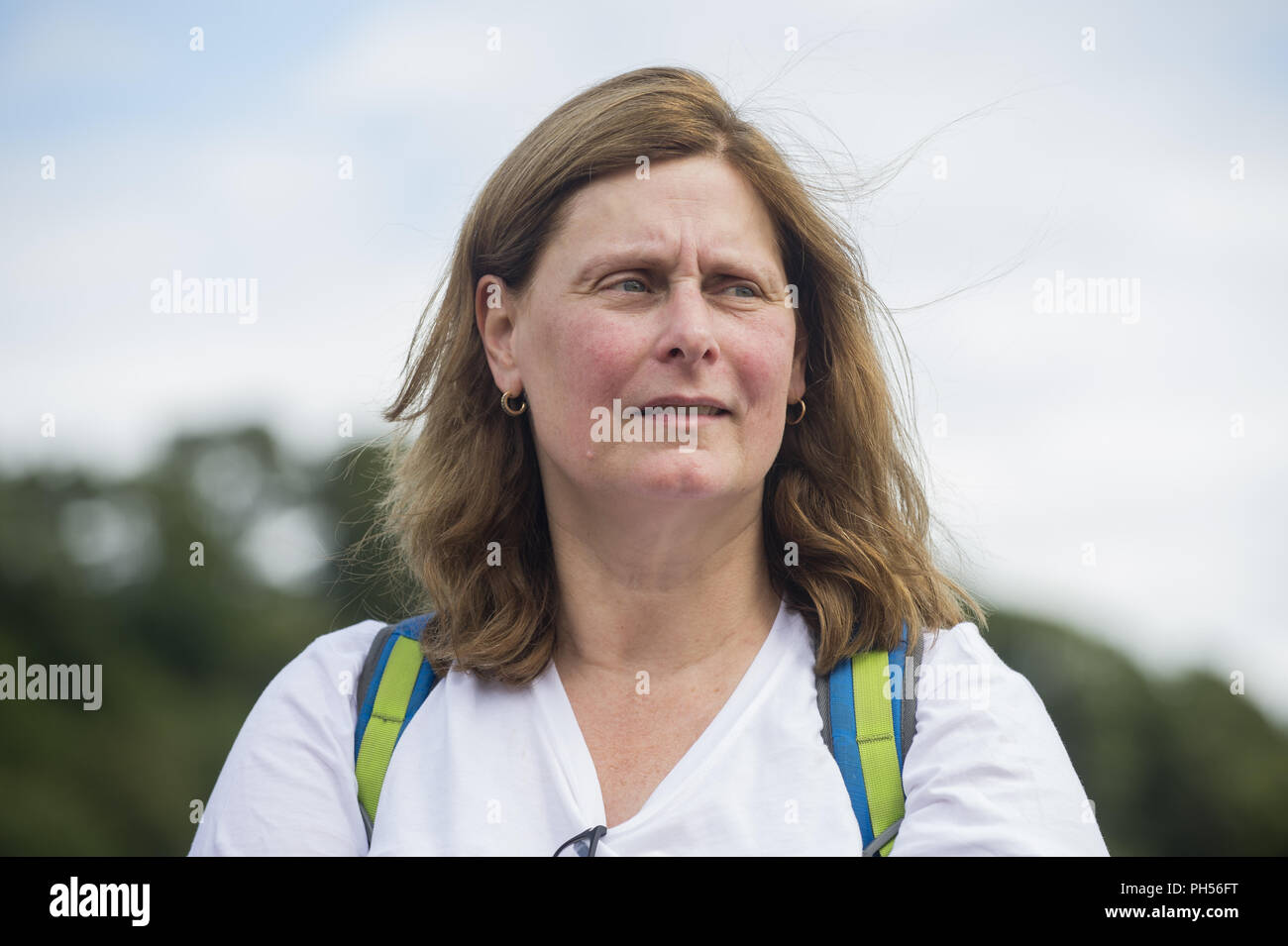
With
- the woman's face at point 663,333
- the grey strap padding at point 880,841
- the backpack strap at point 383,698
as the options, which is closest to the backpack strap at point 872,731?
the grey strap padding at point 880,841

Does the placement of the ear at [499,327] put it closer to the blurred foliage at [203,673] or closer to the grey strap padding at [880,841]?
the grey strap padding at [880,841]

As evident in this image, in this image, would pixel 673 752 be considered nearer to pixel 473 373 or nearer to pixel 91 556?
pixel 473 373

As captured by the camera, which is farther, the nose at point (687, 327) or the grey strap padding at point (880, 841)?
the nose at point (687, 327)

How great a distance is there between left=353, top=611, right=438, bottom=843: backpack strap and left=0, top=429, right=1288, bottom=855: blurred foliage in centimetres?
2628

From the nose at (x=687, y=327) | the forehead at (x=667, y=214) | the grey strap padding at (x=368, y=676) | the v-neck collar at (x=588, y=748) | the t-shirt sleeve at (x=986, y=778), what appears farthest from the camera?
the forehead at (x=667, y=214)

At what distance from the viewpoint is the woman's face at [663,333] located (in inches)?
152

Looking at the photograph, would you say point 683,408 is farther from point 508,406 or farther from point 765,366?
point 508,406

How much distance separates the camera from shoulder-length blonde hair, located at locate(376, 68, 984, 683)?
403 cm

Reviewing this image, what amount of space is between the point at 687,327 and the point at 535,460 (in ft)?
2.81

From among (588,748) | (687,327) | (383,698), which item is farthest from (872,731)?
(383,698)

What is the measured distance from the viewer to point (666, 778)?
12.0ft

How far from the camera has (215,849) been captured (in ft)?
12.1

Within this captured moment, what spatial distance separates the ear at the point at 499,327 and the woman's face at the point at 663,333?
157 mm
